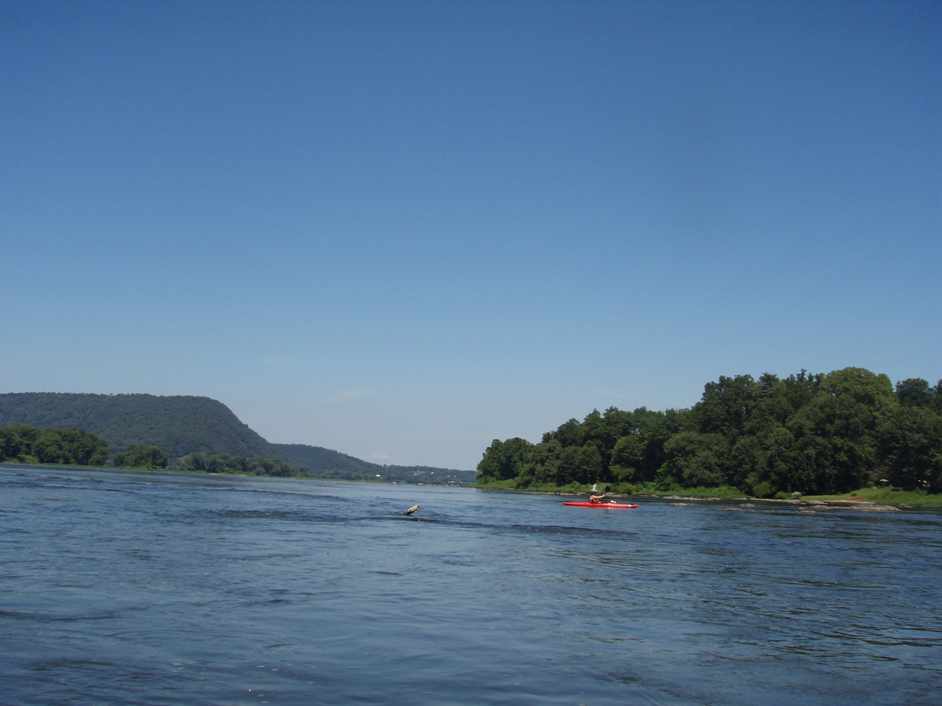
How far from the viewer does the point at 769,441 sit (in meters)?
114

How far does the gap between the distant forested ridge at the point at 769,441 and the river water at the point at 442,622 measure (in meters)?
76.9

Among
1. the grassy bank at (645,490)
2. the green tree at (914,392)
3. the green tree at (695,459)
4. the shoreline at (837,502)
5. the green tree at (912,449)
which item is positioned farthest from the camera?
the green tree at (914,392)

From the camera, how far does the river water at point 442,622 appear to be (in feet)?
41.8

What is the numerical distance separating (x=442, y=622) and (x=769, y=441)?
10578 cm

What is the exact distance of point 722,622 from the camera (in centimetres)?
1988

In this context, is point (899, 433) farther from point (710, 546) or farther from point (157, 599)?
point (157, 599)

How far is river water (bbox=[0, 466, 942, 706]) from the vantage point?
12.7 meters

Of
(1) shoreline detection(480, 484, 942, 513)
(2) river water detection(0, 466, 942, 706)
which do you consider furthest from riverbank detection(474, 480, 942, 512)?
(2) river water detection(0, 466, 942, 706)

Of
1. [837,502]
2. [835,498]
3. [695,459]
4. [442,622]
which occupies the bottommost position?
[442,622]

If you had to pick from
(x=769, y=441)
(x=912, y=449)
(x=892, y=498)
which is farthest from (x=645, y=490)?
(x=912, y=449)

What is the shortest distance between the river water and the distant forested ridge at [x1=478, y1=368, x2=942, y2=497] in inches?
3026

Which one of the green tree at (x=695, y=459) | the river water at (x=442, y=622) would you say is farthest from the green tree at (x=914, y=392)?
the river water at (x=442, y=622)

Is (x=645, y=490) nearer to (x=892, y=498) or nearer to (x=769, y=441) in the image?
(x=769, y=441)

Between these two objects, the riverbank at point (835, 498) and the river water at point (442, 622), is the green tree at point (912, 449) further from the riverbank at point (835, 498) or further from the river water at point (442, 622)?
the river water at point (442, 622)
